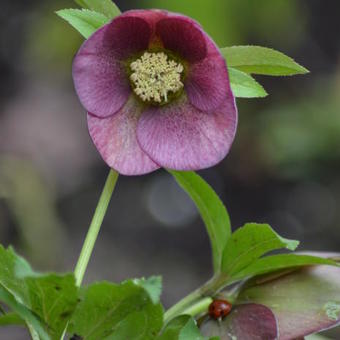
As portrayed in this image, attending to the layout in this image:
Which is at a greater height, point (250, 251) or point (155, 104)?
point (155, 104)

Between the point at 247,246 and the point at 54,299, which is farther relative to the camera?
the point at 247,246

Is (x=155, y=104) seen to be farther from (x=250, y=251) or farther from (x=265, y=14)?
(x=265, y=14)

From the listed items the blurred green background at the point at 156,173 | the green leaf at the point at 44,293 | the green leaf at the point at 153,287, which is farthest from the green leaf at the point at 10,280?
the blurred green background at the point at 156,173

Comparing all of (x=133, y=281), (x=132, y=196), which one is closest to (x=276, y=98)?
(x=132, y=196)

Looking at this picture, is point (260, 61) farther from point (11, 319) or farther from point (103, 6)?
point (11, 319)

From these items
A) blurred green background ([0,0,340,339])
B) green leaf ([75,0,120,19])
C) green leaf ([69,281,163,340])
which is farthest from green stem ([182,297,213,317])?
blurred green background ([0,0,340,339])

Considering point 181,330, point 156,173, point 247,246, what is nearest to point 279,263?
point 247,246

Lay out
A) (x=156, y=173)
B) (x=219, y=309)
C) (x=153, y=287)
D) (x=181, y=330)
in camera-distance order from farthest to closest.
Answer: (x=156, y=173) → (x=219, y=309) → (x=181, y=330) → (x=153, y=287)
